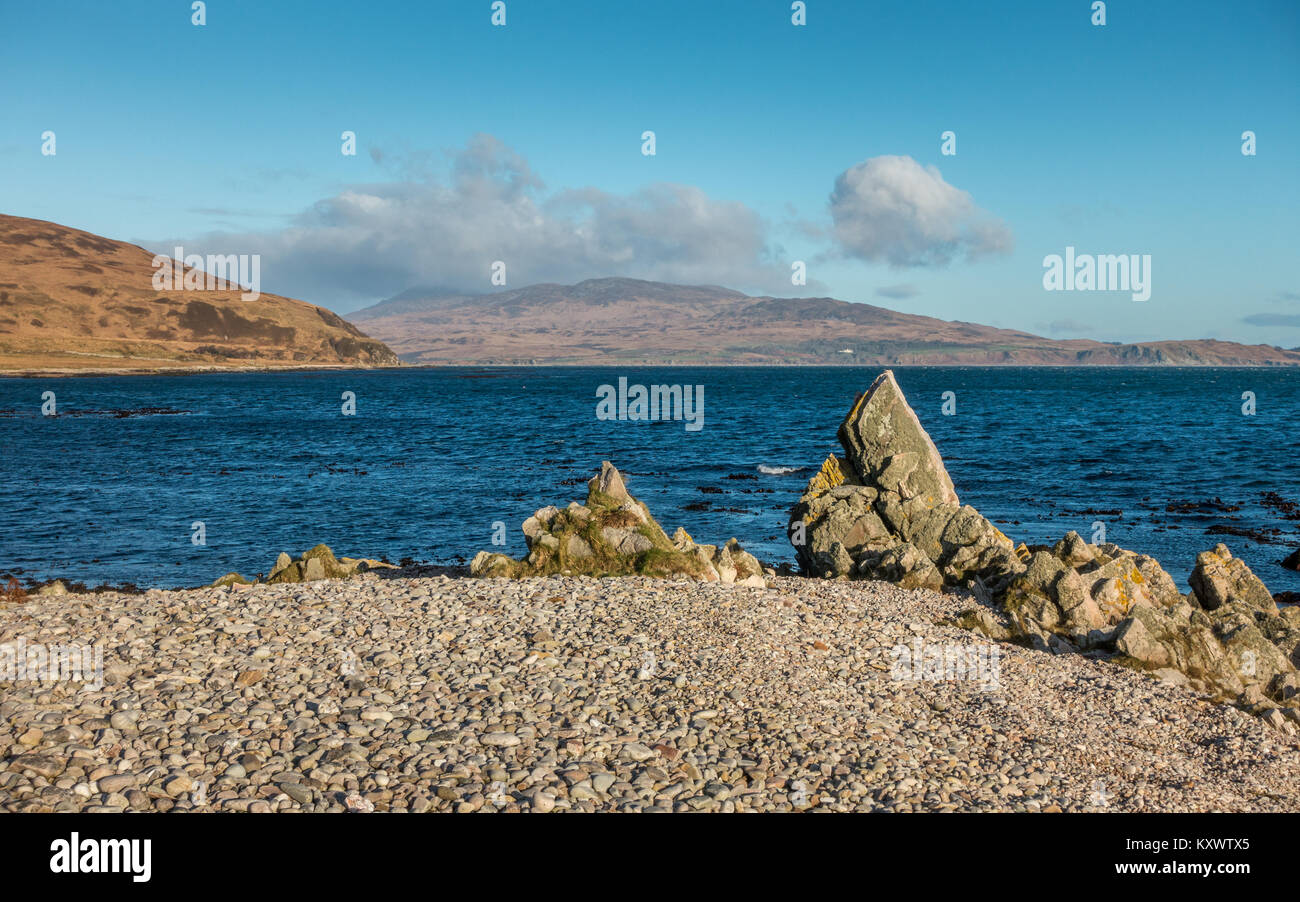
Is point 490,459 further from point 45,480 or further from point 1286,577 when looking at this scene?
point 1286,577

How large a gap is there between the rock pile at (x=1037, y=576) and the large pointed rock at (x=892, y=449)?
0.04 m

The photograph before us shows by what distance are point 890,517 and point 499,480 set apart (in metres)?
26.3

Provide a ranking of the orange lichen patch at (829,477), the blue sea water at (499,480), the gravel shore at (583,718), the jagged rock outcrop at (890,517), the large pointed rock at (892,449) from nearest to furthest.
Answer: the gravel shore at (583,718) < the jagged rock outcrop at (890,517) < the large pointed rock at (892,449) < the orange lichen patch at (829,477) < the blue sea water at (499,480)

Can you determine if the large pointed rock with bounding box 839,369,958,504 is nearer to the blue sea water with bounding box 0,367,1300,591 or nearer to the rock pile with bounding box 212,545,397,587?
the blue sea water with bounding box 0,367,1300,591

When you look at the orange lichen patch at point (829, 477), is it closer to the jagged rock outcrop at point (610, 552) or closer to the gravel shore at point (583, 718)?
the jagged rock outcrop at point (610, 552)

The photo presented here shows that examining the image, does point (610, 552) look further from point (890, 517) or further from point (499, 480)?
point (499, 480)

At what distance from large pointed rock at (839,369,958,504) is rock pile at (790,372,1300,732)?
0.04 metres

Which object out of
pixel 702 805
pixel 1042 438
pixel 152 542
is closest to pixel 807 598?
pixel 702 805

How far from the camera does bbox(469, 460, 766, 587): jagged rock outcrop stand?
2138 centimetres

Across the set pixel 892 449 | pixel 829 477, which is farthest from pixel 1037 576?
pixel 829 477

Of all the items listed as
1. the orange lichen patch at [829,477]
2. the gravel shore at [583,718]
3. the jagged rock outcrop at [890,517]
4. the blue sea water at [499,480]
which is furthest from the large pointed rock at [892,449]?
the gravel shore at [583,718]

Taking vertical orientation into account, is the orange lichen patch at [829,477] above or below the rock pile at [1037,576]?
above

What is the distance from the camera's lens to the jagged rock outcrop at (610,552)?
21.4m
